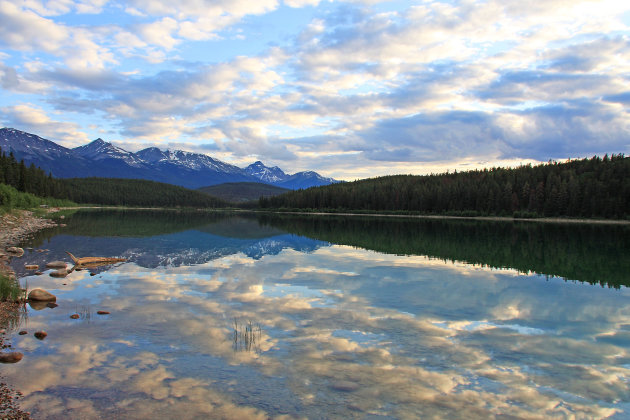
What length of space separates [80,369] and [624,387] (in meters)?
13.0

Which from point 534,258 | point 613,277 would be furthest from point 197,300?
point 534,258

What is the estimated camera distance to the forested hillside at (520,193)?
104 metres

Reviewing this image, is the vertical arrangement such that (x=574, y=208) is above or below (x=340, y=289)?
above

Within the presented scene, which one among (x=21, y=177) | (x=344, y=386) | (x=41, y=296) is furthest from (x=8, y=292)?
(x=21, y=177)

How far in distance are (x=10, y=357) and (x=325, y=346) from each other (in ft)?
26.8

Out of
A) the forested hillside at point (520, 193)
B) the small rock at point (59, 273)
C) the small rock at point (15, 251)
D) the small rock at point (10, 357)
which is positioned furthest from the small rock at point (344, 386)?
the forested hillside at point (520, 193)

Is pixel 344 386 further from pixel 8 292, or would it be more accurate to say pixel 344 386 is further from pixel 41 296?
pixel 8 292

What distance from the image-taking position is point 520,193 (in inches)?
4857

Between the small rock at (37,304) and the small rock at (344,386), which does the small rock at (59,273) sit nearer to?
the small rock at (37,304)

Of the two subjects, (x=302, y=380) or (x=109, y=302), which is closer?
(x=302, y=380)

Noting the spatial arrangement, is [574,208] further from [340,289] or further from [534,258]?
[340,289]

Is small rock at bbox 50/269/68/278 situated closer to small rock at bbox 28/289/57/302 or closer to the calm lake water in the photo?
the calm lake water

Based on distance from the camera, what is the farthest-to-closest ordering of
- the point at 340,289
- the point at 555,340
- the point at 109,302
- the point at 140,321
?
the point at 340,289 → the point at 109,302 → the point at 140,321 → the point at 555,340

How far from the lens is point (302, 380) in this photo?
9.75 meters
